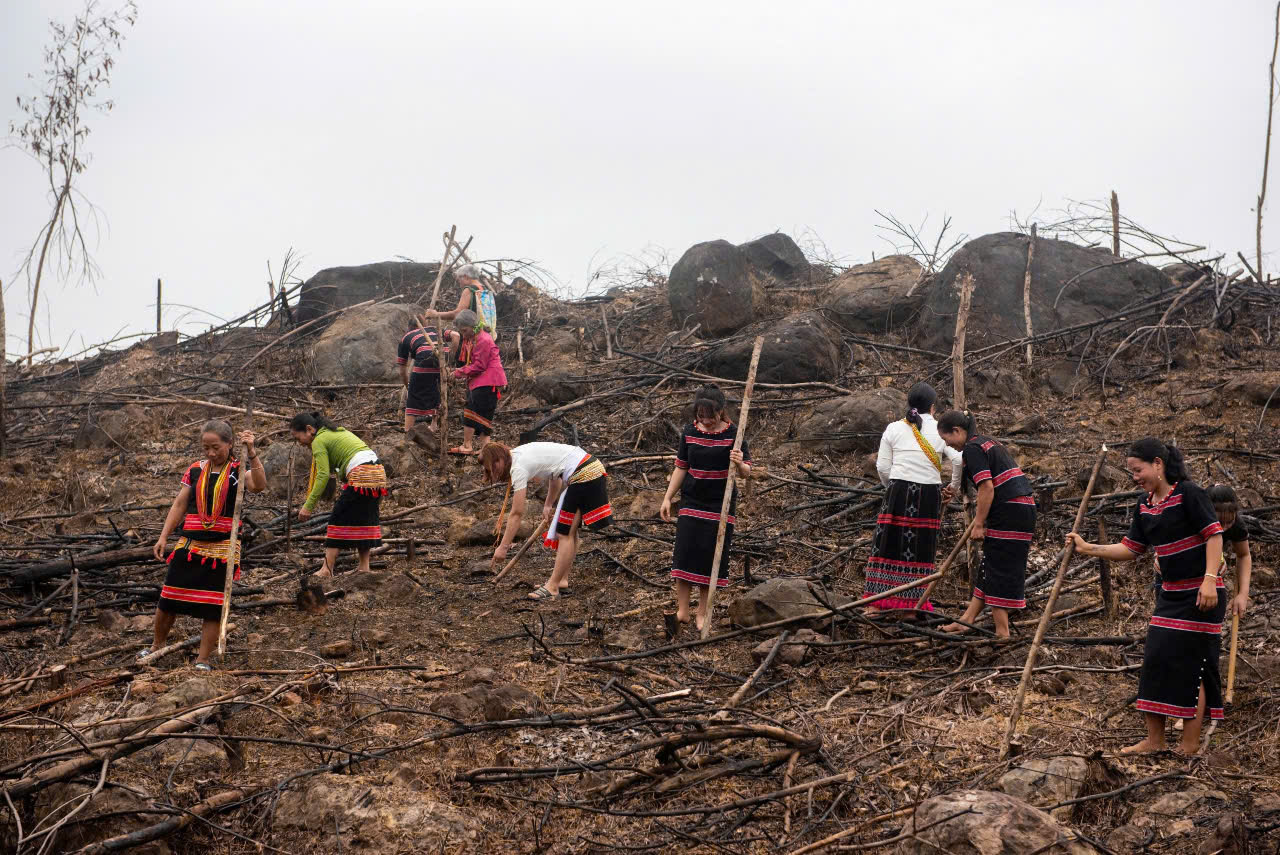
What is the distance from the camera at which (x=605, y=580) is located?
891 centimetres

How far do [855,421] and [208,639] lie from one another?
22.5ft

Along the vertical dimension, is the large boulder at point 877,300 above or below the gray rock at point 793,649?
above

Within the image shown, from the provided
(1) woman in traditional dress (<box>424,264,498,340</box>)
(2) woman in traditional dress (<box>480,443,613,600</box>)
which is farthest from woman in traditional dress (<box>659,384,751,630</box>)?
(1) woman in traditional dress (<box>424,264,498,340</box>)

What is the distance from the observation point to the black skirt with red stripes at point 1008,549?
684cm

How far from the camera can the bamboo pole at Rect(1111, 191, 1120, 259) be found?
13.9 m

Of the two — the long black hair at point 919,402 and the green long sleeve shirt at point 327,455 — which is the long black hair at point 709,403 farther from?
the green long sleeve shirt at point 327,455

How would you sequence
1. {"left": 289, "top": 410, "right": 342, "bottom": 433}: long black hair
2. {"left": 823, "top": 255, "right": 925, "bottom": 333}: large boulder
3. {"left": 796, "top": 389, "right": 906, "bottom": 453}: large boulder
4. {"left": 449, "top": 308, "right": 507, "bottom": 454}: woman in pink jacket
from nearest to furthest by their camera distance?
1. {"left": 289, "top": 410, "right": 342, "bottom": 433}: long black hair
2. {"left": 796, "top": 389, "right": 906, "bottom": 453}: large boulder
3. {"left": 449, "top": 308, "right": 507, "bottom": 454}: woman in pink jacket
4. {"left": 823, "top": 255, "right": 925, "bottom": 333}: large boulder

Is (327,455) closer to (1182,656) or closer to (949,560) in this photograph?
(949,560)

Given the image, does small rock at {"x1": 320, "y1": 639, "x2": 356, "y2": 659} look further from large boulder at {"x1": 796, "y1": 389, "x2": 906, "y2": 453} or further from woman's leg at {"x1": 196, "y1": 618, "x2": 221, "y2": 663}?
large boulder at {"x1": 796, "y1": 389, "x2": 906, "y2": 453}

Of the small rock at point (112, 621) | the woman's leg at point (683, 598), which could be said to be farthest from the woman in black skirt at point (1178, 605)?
the small rock at point (112, 621)

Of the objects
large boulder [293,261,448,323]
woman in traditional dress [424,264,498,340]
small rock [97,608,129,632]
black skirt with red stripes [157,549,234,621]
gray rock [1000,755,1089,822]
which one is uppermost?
large boulder [293,261,448,323]

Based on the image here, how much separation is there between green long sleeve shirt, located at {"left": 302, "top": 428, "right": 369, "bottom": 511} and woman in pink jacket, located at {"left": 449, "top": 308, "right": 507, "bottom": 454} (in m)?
3.04

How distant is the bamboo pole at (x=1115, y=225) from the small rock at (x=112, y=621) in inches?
457

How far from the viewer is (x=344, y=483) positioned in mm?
8516
